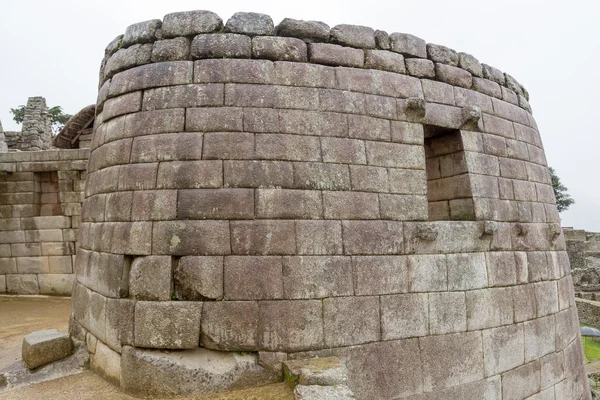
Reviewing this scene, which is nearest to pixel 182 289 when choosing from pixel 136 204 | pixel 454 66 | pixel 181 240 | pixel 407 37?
pixel 181 240

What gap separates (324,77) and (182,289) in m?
2.79

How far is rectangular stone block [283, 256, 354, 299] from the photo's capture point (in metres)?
3.82

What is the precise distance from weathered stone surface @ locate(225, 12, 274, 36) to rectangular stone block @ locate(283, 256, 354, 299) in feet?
8.42

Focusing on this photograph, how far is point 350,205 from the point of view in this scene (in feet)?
13.6

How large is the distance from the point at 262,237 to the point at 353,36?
8.76 ft

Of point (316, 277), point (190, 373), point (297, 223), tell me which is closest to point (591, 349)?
point (316, 277)

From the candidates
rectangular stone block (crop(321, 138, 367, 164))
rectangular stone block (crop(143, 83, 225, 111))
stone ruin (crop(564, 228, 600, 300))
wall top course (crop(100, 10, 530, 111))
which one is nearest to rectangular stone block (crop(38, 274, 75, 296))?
wall top course (crop(100, 10, 530, 111))

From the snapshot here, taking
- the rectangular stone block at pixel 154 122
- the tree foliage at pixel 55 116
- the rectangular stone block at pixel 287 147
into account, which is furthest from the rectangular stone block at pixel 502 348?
the tree foliage at pixel 55 116

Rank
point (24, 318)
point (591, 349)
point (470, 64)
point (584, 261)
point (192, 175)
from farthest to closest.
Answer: point (584, 261) < point (591, 349) < point (24, 318) < point (470, 64) < point (192, 175)

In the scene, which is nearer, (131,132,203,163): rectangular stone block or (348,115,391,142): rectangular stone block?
(131,132,203,163): rectangular stone block

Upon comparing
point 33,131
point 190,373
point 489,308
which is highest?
point 33,131

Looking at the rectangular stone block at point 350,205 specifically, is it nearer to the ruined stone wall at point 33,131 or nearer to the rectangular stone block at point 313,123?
the rectangular stone block at point 313,123

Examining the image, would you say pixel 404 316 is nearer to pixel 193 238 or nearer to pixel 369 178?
pixel 369 178

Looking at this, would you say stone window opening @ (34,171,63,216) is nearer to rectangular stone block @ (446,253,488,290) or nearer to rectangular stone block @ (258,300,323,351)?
rectangular stone block @ (258,300,323,351)
